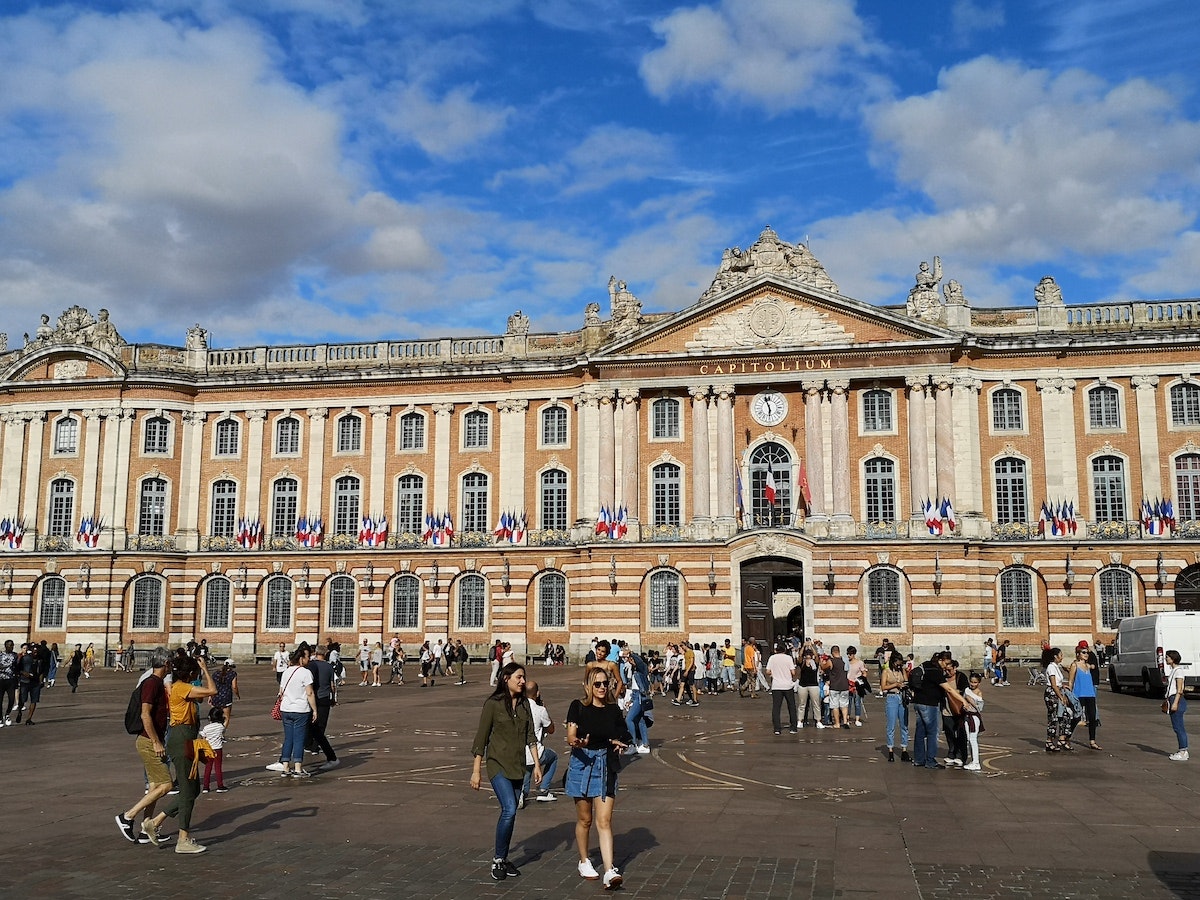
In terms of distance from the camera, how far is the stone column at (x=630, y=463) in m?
51.5

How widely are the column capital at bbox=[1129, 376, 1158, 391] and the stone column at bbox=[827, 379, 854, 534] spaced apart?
12.4 m

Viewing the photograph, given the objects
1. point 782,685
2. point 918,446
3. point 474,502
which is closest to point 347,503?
point 474,502

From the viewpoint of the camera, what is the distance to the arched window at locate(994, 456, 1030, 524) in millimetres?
50406

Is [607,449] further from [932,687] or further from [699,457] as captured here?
[932,687]

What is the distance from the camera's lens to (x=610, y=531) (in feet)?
169

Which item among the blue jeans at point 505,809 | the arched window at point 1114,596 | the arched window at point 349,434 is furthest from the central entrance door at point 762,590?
the blue jeans at point 505,809

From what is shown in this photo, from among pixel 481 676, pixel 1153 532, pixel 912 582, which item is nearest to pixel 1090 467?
pixel 1153 532

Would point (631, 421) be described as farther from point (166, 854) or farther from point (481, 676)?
point (166, 854)

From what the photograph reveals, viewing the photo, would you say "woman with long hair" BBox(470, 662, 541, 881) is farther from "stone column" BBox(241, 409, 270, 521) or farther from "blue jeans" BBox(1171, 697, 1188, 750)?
"stone column" BBox(241, 409, 270, 521)

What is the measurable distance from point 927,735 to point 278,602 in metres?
42.9

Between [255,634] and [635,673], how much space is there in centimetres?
3854

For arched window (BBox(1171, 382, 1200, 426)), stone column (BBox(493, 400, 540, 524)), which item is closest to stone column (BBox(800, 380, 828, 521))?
stone column (BBox(493, 400, 540, 524))

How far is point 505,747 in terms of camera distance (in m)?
12.0

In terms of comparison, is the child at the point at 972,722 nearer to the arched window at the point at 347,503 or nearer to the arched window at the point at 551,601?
the arched window at the point at 551,601
